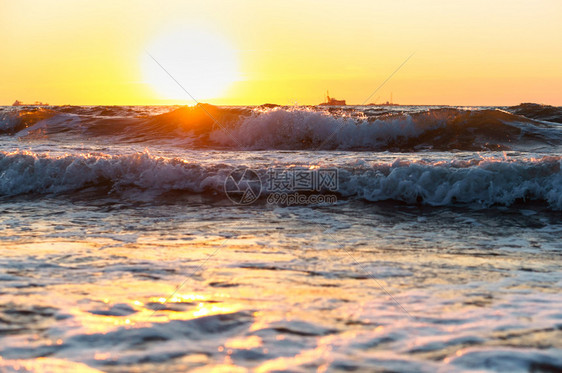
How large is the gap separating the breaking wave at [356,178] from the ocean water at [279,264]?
0.03 meters

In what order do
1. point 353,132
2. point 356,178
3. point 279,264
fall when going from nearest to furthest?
point 279,264, point 356,178, point 353,132

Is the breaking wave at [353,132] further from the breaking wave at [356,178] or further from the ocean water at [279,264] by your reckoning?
the breaking wave at [356,178]

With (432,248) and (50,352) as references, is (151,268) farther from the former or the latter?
(432,248)

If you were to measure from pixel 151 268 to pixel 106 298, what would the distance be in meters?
0.72

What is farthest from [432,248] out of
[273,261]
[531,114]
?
[531,114]

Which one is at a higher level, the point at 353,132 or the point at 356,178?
the point at 353,132

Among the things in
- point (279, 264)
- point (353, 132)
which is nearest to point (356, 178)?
Answer: point (279, 264)

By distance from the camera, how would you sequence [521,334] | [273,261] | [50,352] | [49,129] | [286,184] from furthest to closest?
[49,129], [286,184], [273,261], [521,334], [50,352]

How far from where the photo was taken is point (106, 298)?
9.30ft

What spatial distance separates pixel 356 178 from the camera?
755 cm

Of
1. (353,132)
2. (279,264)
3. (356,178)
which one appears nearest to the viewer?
(279,264)

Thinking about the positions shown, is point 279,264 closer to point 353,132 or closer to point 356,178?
point 356,178

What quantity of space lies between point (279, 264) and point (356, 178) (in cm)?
408

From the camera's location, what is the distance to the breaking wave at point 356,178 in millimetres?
6914
